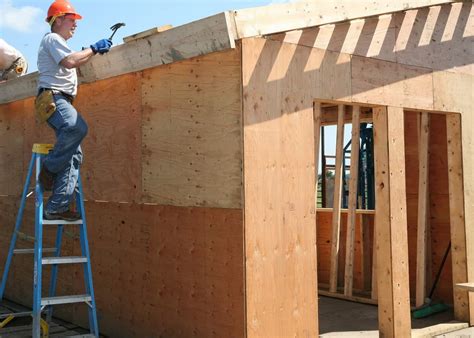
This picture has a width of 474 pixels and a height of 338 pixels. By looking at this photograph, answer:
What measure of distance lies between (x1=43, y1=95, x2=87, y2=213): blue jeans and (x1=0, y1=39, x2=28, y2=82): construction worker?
317 cm

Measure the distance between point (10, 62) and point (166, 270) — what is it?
13.0ft

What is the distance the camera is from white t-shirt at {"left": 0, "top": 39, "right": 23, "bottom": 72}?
23.3 feet

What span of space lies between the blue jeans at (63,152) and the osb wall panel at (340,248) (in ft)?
15.9

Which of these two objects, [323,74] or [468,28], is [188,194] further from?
[468,28]

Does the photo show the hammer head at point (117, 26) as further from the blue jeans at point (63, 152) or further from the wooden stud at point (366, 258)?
the wooden stud at point (366, 258)

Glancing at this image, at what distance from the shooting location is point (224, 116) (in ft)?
14.7

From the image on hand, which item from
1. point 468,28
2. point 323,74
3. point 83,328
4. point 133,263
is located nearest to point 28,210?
point 83,328

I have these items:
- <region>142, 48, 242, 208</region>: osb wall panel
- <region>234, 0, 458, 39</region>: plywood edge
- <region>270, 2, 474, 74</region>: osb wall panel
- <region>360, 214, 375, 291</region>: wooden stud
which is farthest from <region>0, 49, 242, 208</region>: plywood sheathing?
<region>360, 214, 375, 291</region>: wooden stud

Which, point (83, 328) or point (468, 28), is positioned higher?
point (468, 28)

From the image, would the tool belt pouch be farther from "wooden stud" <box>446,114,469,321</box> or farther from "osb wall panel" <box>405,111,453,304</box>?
"osb wall panel" <box>405,111,453,304</box>

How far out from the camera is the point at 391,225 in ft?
17.4

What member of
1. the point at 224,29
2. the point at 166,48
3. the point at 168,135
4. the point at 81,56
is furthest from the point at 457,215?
the point at 81,56

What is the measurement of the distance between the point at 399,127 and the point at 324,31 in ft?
4.18

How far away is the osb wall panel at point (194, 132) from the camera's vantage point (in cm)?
442
